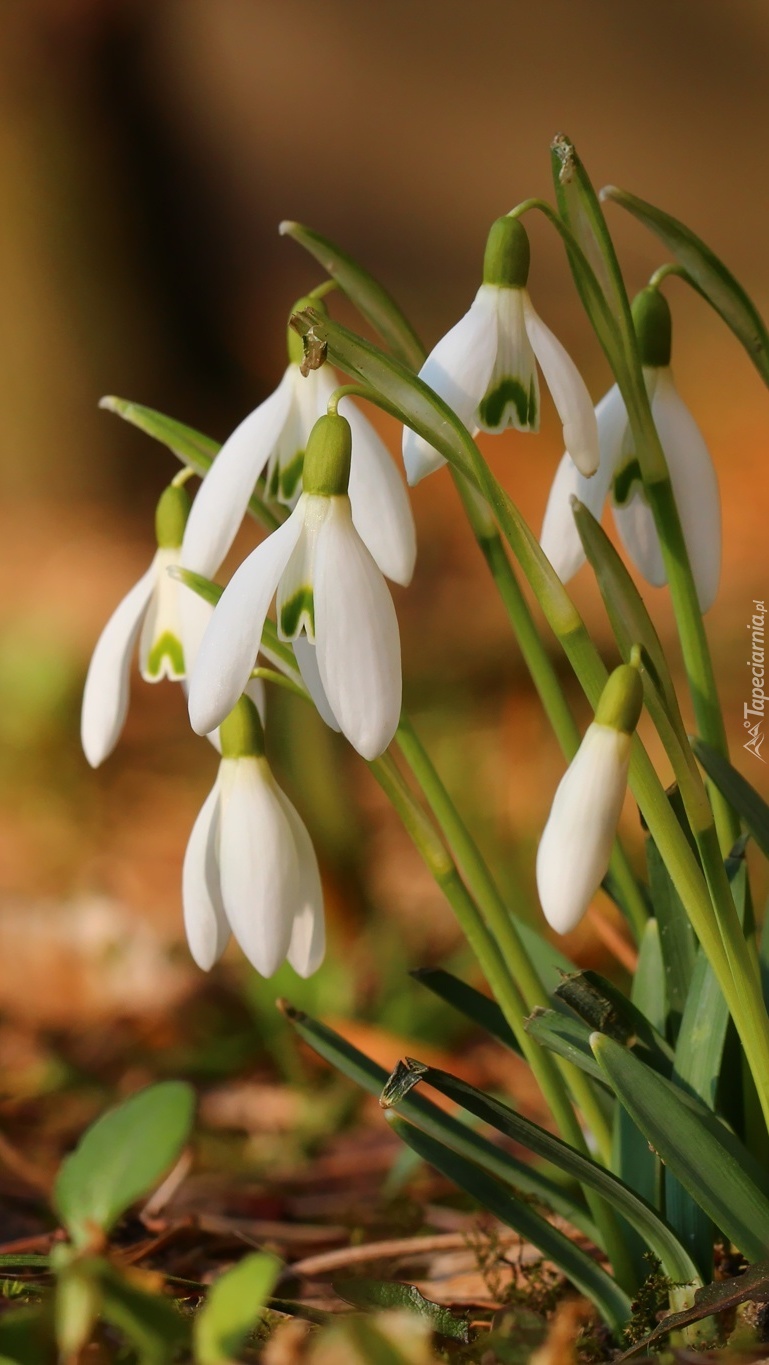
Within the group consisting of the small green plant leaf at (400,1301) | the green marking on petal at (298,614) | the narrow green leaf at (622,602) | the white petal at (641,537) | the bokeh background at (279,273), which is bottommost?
the small green plant leaf at (400,1301)

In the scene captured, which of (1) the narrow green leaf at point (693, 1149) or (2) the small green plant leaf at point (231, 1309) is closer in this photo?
(2) the small green plant leaf at point (231, 1309)

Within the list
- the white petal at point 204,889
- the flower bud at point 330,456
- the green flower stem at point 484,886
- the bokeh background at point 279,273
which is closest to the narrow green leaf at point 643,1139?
the green flower stem at point 484,886

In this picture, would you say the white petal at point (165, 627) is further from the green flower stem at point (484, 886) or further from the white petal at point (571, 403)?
the white petal at point (571, 403)


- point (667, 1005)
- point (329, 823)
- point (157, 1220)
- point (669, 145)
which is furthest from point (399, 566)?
point (669, 145)

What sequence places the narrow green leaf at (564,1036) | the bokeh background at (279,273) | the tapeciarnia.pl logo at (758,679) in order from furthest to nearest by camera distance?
the bokeh background at (279,273), the tapeciarnia.pl logo at (758,679), the narrow green leaf at (564,1036)

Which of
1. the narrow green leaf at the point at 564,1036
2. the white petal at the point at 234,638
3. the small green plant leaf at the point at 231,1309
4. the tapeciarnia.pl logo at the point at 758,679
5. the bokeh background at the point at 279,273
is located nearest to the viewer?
the small green plant leaf at the point at 231,1309

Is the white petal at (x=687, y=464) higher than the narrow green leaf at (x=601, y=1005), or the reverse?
the white petal at (x=687, y=464)

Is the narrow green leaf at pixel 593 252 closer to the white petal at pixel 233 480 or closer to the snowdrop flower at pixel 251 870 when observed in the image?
the white petal at pixel 233 480
